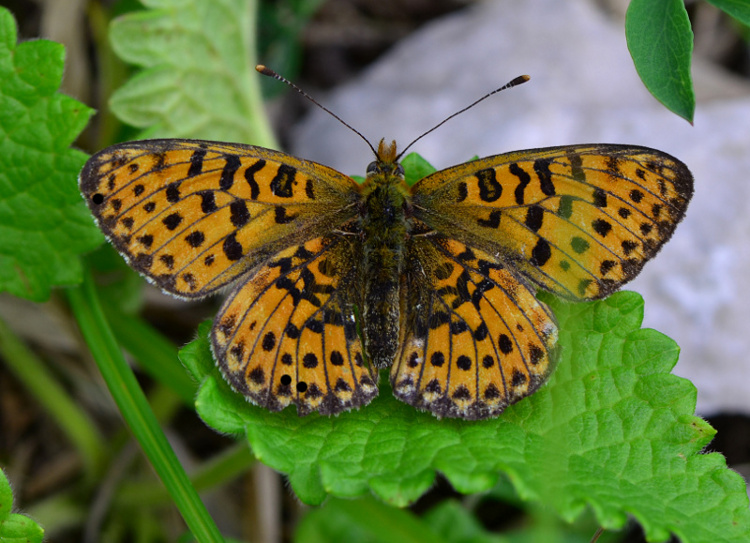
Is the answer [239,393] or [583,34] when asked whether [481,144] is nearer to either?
[583,34]

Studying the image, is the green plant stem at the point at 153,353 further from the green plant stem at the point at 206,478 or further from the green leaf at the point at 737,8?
the green leaf at the point at 737,8

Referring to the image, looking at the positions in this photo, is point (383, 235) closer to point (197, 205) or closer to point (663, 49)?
point (197, 205)

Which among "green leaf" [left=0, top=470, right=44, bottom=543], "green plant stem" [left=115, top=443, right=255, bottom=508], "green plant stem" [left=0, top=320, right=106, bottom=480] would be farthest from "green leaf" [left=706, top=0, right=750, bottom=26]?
"green plant stem" [left=0, top=320, right=106, bottom=480]

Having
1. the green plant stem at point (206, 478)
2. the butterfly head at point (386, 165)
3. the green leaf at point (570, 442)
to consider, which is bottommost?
the green plant stem at point (206, 478)

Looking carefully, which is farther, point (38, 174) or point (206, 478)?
point (206, 478)

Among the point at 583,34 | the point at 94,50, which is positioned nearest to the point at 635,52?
the point at 583,34

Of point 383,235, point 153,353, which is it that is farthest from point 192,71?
point 383,235

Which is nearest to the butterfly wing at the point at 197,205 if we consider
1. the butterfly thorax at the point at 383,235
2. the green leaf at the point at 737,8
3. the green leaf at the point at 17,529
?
the butterfly thorax at the point at 383,235
